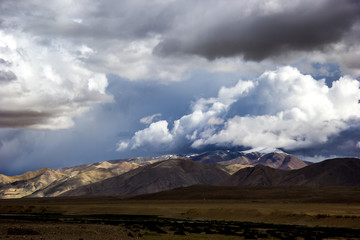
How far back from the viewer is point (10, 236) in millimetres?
42031

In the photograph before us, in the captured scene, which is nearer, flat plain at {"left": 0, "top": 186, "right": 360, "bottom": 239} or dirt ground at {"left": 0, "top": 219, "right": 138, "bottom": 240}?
dirt ground at {"left": 0, "top": 219, "right": 138, "bottom": 240}

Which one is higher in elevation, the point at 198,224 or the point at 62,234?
the point at 62,234

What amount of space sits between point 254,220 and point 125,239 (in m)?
40.7

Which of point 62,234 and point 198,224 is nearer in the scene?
point 62,234

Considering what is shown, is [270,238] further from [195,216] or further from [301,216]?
[195,216]

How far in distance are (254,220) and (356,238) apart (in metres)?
31.6

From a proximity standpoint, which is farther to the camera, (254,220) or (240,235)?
(254,220)

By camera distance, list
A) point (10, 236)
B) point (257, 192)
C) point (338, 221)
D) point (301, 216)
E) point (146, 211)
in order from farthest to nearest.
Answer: point (257, 192) < point (146, 211) < point (301, 216) < point (338, 221) < point (10, 236)

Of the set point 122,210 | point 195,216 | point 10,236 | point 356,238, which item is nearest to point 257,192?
point 122,210

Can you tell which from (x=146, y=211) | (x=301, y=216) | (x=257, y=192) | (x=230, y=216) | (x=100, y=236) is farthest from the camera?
(x=257, y=192)

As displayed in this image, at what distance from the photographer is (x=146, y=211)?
347 feet

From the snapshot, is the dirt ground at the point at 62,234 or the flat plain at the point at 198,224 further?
the flat plain at the point at 198,224

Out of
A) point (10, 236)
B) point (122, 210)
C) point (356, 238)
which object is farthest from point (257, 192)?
point (10, 236)

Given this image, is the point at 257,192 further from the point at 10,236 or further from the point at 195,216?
the point at 10,236
